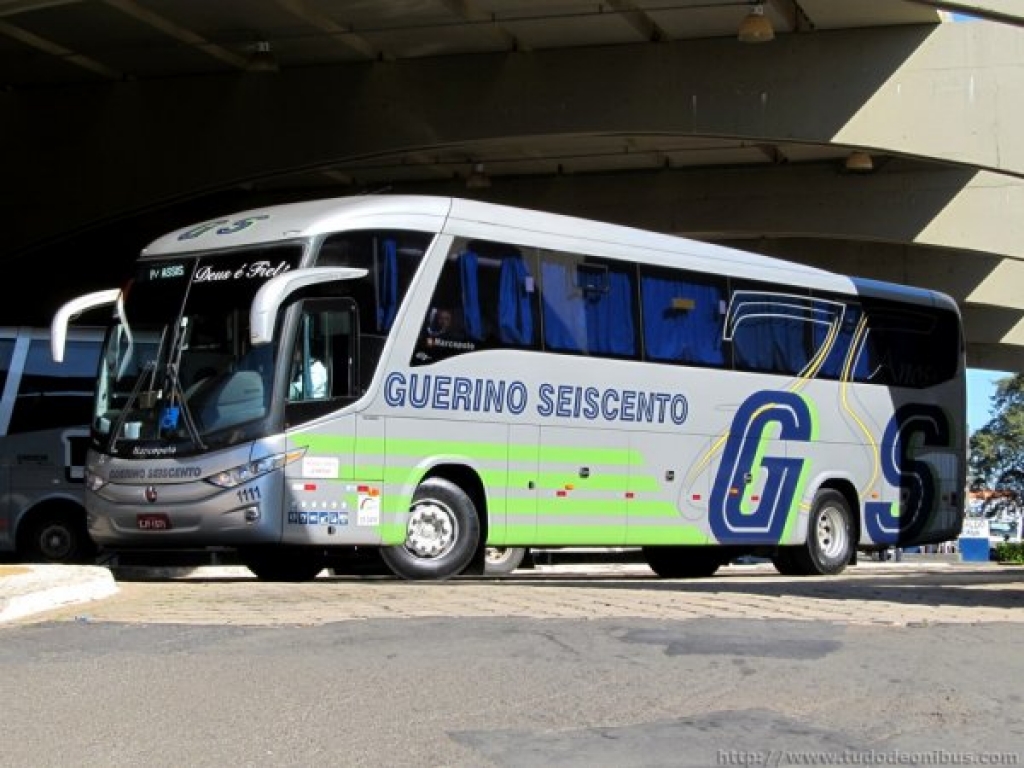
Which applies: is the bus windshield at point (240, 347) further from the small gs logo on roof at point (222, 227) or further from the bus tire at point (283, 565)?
the bus tire at point (283, 565)

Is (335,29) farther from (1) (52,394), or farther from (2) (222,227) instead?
(2) (222,227)

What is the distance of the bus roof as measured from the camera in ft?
45.6

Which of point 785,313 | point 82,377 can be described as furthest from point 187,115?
point 785,313

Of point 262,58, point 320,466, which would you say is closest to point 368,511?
point 320,466

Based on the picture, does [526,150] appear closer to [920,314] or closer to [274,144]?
[274,144]

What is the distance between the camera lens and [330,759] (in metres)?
6.32

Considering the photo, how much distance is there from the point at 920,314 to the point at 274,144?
10546mm

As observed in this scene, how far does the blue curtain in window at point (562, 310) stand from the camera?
15266 mm

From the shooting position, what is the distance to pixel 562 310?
607 inches

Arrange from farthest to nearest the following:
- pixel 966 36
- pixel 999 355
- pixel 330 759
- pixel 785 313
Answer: pixel 999 355 → pixel 966 36 → pixel 785 313 → pixel 330 759

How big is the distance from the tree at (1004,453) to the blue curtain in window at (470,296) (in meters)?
88.9

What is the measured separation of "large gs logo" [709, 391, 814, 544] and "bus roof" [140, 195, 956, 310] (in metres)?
1.96

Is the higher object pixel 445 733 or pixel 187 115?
pixel 187 115

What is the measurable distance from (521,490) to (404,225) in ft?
10.2
